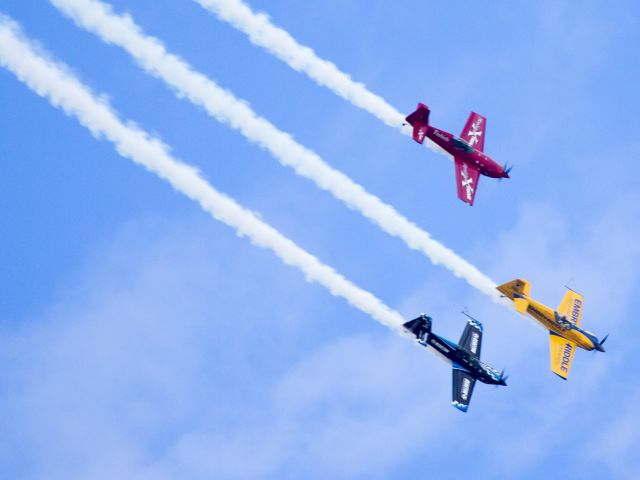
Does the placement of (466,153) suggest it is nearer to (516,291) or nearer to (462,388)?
(516,291)

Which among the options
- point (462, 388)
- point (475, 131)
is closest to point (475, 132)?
point (475, 131)

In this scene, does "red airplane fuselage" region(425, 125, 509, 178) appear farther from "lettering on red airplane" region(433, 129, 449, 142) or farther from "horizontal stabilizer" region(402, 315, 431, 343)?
"horizontal stabilizer" region(402, 315, 431, 343)

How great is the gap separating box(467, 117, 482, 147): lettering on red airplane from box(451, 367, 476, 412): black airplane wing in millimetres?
15236

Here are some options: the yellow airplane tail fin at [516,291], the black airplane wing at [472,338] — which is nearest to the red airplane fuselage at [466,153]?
the yellow airplane tail fin at [516,291]

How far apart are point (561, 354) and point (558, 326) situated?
71.5 inches

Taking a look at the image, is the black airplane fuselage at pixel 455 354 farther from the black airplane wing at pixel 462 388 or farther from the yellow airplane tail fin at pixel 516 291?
the yellow airplane tail fin at pixel 516 291

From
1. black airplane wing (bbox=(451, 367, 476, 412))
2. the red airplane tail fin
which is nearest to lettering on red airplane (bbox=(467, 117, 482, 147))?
the red airplane tail fin

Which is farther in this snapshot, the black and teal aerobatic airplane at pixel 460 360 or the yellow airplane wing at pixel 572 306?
the yellow airplane wing at pixel 572 306

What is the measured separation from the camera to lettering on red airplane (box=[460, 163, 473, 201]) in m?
73.1

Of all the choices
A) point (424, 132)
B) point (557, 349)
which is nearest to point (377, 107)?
point (424, 132)

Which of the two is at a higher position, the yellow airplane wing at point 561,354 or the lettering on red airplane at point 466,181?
the lettering on red airplane at point 466,181

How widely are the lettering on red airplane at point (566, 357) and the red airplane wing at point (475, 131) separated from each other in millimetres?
13837

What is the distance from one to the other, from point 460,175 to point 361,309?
1305cm

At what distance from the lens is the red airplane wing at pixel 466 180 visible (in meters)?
72.9
